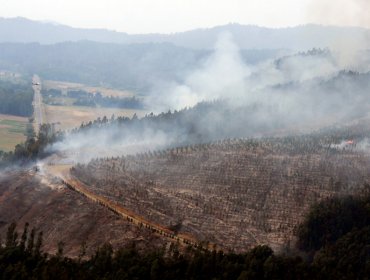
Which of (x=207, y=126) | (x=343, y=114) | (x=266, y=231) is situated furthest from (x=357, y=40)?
(x=266, y=231)

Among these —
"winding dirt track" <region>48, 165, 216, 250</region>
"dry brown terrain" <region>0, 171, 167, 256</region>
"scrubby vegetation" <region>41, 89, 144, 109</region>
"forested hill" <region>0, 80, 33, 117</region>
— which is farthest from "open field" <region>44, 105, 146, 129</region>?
"dry brown terrain" <region>0, 171, 167, 256</region>

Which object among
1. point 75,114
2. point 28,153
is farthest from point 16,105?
point 28,153

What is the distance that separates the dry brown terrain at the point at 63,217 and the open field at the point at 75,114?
69.6 meters

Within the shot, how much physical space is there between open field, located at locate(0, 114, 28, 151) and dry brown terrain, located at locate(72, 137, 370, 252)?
50.5 metres

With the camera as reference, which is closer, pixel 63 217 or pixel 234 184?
pixel 63 217

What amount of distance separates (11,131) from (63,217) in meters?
83.0

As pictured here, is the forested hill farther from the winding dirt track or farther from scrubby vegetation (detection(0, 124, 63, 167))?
the winding dirt track

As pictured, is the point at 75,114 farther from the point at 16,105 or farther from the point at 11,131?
the point at 11,131

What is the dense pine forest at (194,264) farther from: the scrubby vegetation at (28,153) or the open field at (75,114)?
the open field at (75,114)

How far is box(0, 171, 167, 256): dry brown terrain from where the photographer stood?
2137 inches

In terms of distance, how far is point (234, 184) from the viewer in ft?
214

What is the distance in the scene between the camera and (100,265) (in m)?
44.2

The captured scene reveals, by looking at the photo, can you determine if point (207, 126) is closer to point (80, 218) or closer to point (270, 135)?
point (270, 135)

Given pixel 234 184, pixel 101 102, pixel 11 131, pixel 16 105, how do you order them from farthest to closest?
1. pixel 101 102
2. pixel 16 105
3. pixel 11 131
4. pixel 234 184
